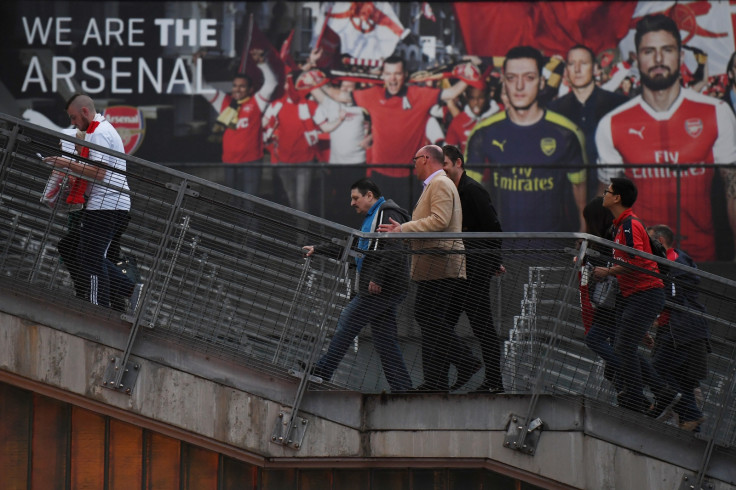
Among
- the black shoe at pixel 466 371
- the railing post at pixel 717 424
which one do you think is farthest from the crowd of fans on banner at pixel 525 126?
the railing post at pixel 717 424

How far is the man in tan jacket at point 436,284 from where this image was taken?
26.1 feet

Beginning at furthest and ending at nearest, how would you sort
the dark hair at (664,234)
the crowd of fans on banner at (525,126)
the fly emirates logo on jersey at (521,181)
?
the crowd of fans on banner at (525,126), the fly emirates logo on jersey at (521,181), the dark hair at (664,234)

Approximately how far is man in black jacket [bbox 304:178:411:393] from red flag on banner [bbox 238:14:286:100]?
10229 mm

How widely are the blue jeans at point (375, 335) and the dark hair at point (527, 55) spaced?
1043 centimetres

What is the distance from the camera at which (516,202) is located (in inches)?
653

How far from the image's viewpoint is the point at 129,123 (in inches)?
697

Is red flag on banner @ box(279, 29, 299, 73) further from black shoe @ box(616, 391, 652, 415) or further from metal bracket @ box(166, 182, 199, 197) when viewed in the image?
black shoe @ box(616, 391, 652, 415)

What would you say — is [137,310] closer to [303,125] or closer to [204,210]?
[204,210]

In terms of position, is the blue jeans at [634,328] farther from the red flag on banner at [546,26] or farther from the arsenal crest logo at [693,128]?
the red flag on banner at [546,26]

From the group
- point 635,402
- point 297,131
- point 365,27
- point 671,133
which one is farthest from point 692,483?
point 365,27

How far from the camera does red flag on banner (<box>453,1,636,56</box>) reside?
58.1 ft

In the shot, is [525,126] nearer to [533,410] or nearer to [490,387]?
[490,387]

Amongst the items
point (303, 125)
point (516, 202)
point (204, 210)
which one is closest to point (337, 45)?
point (303, 125)

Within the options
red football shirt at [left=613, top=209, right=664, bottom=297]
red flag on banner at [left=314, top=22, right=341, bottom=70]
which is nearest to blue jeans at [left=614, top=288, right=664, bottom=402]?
red football shirt at [left=613, top=209, right=664, bottom=297]
